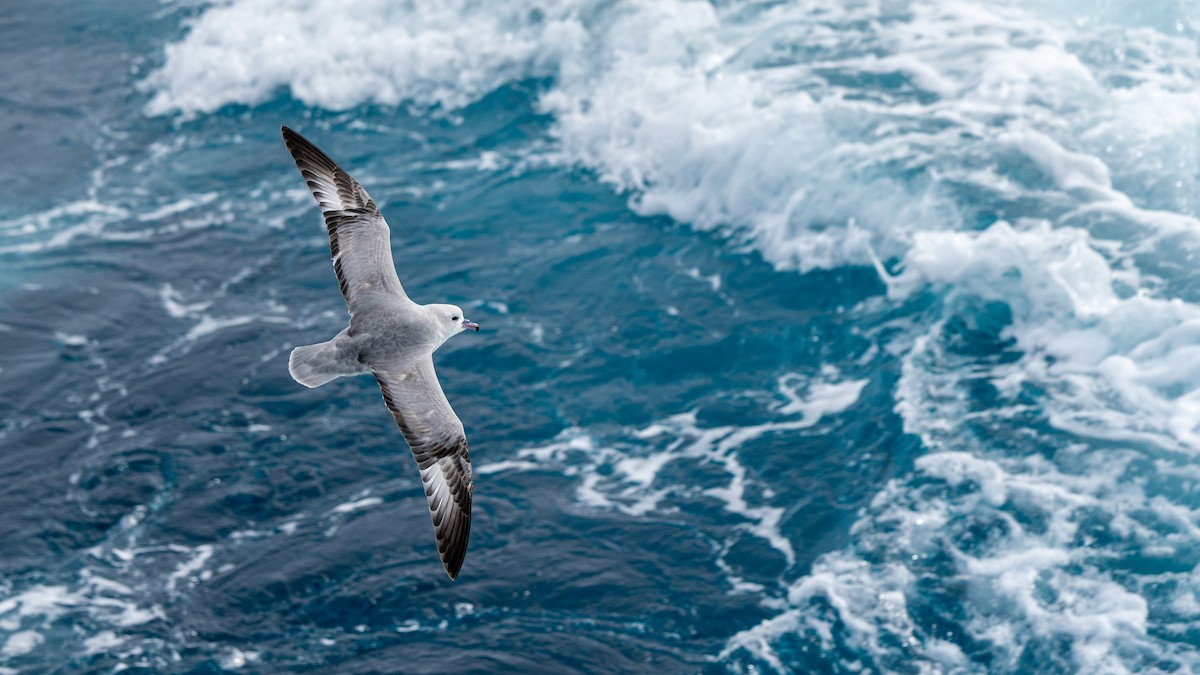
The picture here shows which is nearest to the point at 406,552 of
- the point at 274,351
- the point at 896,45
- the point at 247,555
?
the point at 247,555

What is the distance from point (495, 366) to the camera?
1543cm

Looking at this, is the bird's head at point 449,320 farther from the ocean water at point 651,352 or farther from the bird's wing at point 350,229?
the ocean water at point 651,352

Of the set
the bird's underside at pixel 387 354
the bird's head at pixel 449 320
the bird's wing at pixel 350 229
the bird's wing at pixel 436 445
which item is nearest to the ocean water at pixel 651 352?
the bird's wing at pixel 436 445

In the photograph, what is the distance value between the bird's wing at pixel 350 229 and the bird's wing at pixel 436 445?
791 mm

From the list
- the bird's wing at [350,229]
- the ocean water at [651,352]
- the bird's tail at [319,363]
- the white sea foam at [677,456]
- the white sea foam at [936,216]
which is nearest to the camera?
the bird's tail at [319,363]

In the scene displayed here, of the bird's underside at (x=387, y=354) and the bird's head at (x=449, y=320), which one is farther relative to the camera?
the bird's head at (x=449, y=320)

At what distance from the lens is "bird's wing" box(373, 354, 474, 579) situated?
33.2 feet

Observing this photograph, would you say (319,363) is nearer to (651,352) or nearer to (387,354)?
(387,354)

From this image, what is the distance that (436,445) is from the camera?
1024 cm

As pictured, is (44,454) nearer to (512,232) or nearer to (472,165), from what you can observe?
(512,232)

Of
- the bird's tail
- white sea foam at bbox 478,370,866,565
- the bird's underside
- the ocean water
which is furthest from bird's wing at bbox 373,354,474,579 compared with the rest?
white sea foam at bbox 478,370,866,565

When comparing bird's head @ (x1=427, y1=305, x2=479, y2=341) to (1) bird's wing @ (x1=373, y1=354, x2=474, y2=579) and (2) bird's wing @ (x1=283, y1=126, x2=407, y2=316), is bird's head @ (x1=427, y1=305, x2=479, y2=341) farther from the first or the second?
(2) bird's wing @ (x1=283, y1=126, x2=407, y2=316)

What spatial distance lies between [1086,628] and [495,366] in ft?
24.5

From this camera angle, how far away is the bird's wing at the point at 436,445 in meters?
10.1
